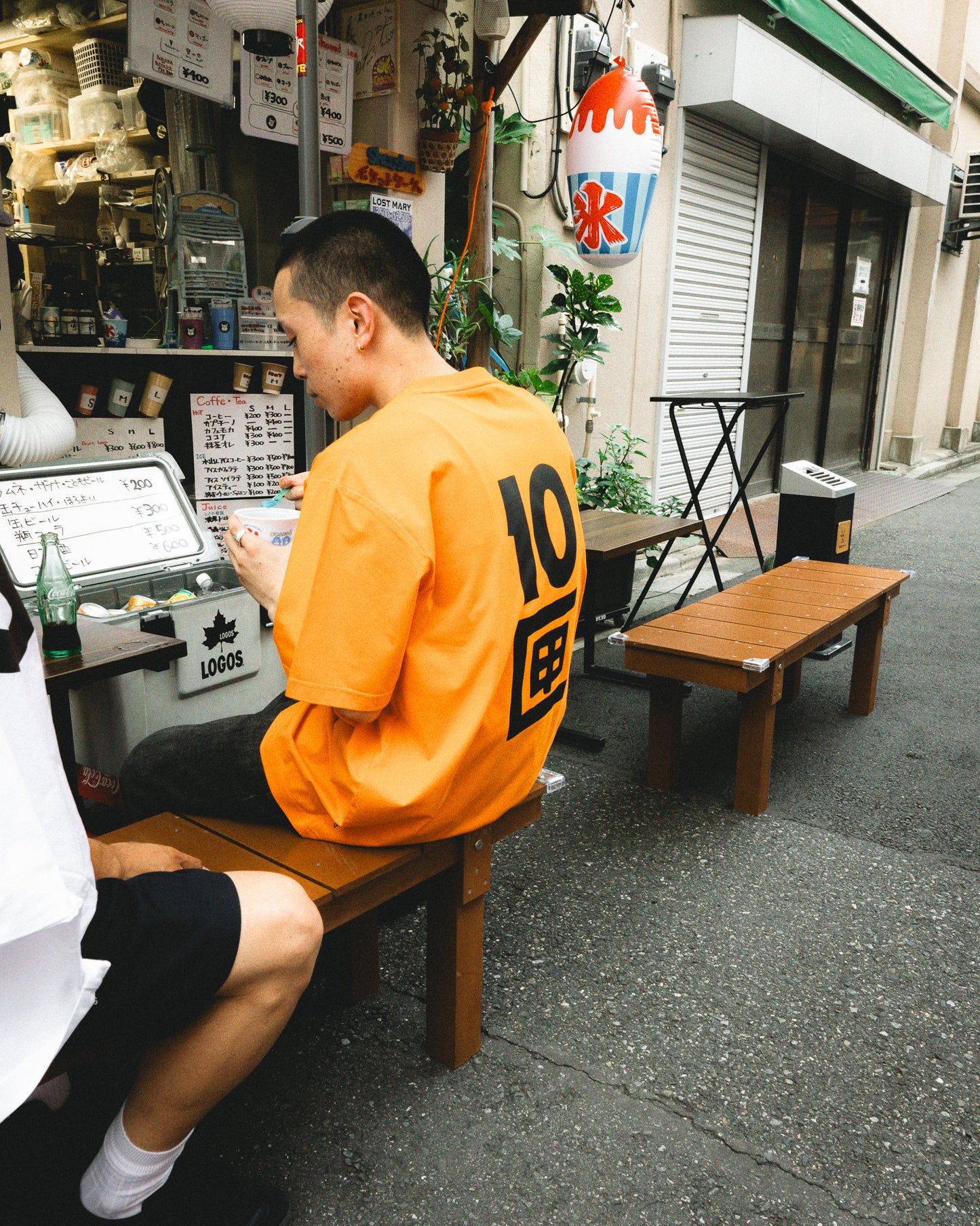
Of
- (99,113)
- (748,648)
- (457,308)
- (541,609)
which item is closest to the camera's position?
(541,609)

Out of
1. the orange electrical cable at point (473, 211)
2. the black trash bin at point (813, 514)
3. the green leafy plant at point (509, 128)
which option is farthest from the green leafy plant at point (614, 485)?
the green leafy plant at point (509, 128)

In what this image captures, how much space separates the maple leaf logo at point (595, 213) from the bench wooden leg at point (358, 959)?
4.15 meters

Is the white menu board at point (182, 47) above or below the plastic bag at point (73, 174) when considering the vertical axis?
above

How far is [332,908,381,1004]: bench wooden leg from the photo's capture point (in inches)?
104

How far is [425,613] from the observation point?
6.15 ft

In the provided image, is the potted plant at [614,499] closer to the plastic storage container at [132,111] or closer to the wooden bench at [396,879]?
the wooden bench at [396,879]

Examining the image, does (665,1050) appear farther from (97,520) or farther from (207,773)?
(97,520)

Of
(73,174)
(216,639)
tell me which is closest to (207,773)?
(216,639)

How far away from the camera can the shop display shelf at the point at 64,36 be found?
509 centimetres

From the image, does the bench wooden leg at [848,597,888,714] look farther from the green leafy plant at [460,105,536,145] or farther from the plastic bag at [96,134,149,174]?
the plastic bag at [96,134,149,174]

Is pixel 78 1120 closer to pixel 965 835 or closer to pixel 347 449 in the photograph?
pixel 347 449

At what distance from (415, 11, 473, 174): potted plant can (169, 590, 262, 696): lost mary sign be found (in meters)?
2.82

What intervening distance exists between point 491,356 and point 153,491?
270 cm

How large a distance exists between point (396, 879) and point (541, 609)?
65 cm
